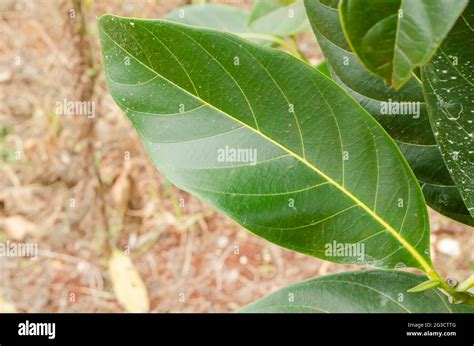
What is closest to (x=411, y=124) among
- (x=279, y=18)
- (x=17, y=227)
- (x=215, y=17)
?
(x=279, y=18)

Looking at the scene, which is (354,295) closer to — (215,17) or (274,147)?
(274,147)

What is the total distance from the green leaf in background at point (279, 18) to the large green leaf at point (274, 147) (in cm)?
41

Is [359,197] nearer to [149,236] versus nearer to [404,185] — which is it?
[404,185]

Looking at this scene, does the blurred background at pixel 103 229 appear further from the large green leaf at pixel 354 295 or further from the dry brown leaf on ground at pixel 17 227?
the large green leaf at pixel 354 295

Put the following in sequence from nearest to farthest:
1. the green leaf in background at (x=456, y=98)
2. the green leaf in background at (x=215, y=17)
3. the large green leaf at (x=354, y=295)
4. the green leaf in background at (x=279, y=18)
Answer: the green leaf in background at (x=456, y=98) < the large green leaf at (x=354, y=295) < the green leaf in background at (x=279, y=18) < the green leaf in background at (x=215, y=17)

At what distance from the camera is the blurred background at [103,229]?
2025 mm

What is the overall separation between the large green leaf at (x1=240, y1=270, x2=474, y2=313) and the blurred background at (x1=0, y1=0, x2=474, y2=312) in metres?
1.36

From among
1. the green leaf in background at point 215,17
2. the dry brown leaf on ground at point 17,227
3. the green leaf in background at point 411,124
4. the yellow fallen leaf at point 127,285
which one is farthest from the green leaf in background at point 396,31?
the dry brown leaf on ground at point 17,227

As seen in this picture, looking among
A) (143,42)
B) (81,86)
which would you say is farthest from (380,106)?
(81,86)

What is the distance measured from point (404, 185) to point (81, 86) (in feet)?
4.25

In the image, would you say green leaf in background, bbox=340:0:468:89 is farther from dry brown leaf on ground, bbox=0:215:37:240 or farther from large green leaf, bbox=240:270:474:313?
dry brown leaf on ground, bbox=0:215:37:240

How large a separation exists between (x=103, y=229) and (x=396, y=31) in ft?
5.77

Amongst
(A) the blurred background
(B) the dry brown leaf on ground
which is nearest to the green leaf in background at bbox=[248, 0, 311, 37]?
(A) the blurred background

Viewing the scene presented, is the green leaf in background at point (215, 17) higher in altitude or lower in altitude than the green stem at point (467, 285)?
higher
